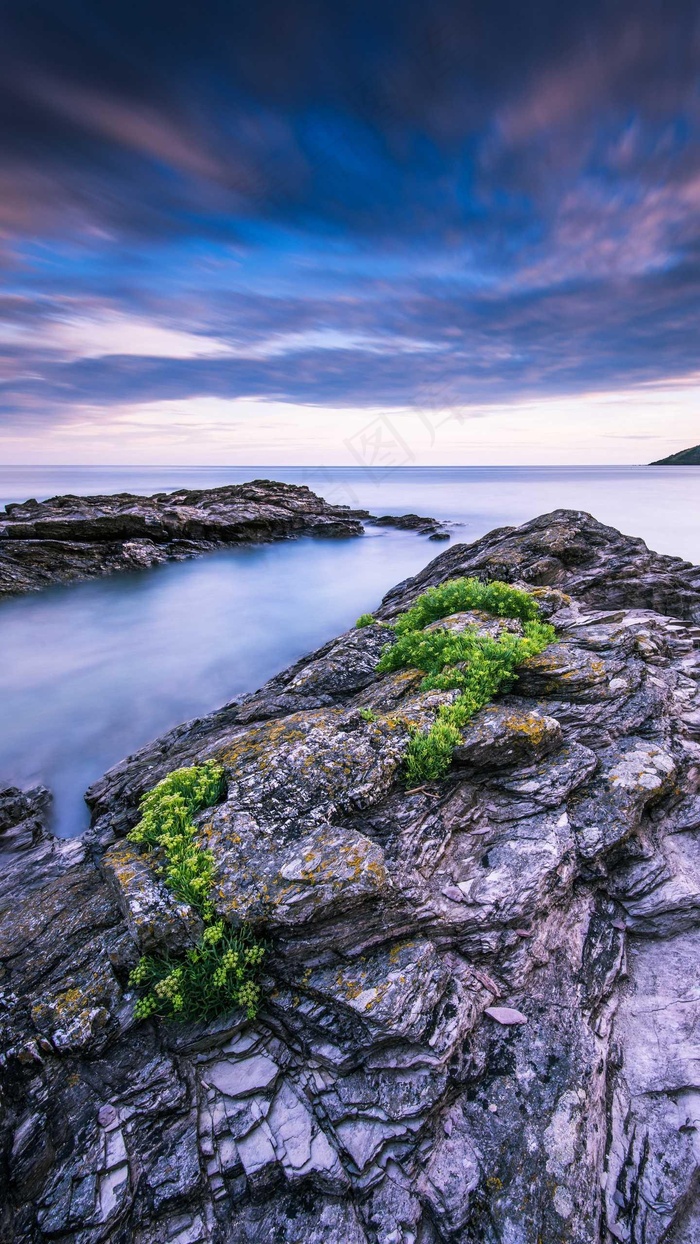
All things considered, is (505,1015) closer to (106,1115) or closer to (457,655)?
(106,1115)

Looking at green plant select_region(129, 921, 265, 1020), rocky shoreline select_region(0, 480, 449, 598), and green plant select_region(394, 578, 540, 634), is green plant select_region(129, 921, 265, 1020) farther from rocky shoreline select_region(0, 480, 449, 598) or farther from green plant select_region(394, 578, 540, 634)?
rocky shoreline select_region(0, 480, 449, 598)

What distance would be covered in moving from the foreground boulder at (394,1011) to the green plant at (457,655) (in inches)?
9.1

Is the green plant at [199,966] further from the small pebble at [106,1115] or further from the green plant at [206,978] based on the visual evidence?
the small pebble at [106,1115]

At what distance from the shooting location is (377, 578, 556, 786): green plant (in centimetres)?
640

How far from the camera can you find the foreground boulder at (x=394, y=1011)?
12.4 ft

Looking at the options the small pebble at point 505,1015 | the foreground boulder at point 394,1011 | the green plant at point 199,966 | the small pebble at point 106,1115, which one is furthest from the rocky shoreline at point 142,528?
the small pebble at point 505,1015

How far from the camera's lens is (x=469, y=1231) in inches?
143

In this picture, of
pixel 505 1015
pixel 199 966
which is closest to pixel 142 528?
pixel 199 966

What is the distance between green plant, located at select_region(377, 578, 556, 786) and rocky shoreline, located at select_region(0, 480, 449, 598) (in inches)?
913

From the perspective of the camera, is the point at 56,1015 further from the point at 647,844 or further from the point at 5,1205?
the point at 647,844

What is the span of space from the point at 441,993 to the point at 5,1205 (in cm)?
350

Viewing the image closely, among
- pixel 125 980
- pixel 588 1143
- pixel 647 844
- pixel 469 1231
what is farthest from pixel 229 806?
pixel 647 844

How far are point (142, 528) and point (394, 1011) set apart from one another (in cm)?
3116

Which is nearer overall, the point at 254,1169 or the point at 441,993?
Answer: the point at 254,1169
